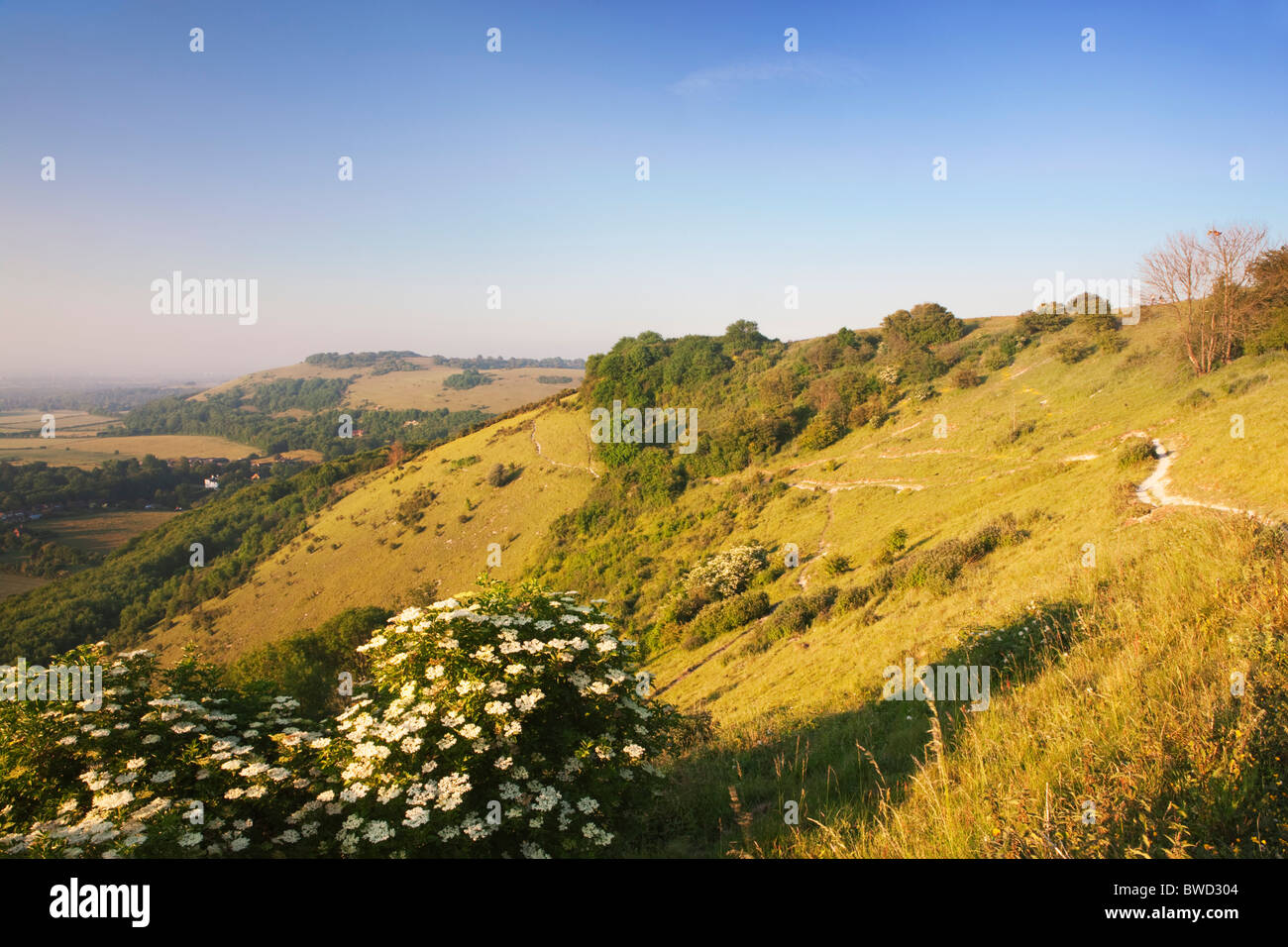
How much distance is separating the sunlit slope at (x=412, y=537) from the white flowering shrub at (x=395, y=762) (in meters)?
46.8

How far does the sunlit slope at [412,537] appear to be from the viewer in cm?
5497

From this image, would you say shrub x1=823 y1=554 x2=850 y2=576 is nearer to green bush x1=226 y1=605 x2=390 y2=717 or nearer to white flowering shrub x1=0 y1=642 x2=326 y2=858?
→ green bush x1=226 y1=605 x2=390 y2=717

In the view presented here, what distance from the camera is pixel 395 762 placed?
15.2 ft

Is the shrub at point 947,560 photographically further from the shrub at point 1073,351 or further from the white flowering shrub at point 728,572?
the shrub at point 1073,351

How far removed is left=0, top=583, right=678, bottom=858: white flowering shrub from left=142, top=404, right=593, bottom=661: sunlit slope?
46827 millimetres

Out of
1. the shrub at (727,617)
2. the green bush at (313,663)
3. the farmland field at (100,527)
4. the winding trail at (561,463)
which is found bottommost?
the farmland field at (100,527)

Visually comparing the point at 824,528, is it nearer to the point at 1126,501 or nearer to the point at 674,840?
the point at 1126,501

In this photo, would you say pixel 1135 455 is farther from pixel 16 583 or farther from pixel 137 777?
pixel 16 583

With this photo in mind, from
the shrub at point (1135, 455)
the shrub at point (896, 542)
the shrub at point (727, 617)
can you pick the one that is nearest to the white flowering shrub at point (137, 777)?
the shrub at point (727, 617)

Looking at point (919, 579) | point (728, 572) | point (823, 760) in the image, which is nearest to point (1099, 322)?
point (728, 572)

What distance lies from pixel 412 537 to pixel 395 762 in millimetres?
61941

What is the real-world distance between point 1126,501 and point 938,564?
5.65 meters
